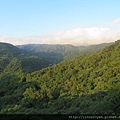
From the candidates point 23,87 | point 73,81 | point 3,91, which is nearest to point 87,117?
point 73,81

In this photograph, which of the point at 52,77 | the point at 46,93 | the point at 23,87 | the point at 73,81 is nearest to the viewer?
the point at 46,93

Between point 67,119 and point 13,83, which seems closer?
point 67,119

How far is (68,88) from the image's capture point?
71.3 metres

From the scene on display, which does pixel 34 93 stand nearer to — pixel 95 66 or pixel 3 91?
pixel 3 91

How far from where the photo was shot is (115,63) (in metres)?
76.1

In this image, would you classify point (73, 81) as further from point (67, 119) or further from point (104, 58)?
point (67, 119)

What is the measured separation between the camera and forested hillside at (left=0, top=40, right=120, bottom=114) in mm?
46681

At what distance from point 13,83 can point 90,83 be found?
105ft

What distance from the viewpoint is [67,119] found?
30.0 metres

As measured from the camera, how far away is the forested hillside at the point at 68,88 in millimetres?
46681

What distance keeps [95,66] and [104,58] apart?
642cm

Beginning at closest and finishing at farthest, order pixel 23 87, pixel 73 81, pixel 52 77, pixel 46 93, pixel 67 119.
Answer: pixel 67 119 < pixel 46 93 < pixel 73 81 < pixel 23 87 < pixel 52 77

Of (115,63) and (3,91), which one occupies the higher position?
(115,63)

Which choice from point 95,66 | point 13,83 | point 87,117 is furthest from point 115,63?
point 87,117
